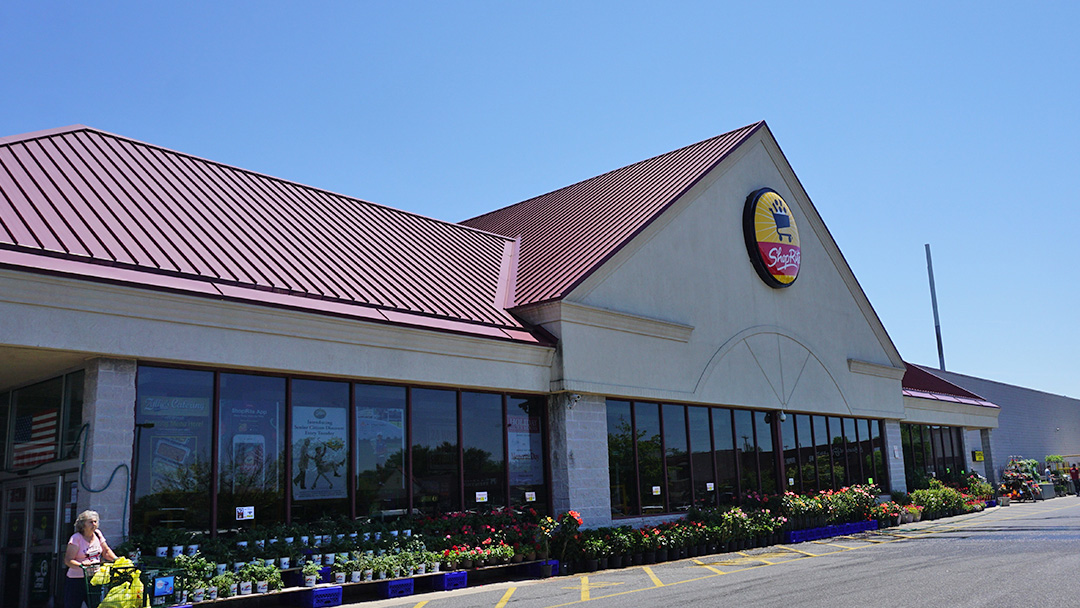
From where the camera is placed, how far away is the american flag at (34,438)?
1400cm

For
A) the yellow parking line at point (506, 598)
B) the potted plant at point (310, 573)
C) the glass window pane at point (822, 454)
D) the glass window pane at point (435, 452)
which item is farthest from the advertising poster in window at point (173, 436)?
the glass window pane at point (822, 454)

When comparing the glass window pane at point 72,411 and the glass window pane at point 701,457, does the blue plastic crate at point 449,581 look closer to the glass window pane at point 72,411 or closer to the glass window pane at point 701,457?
the glass window pane at point 72,411

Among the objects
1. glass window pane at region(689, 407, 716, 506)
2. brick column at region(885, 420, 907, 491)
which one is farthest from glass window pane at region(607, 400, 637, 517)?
brick column at region(885, 420, 907, 491)

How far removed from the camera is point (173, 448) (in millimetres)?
13828

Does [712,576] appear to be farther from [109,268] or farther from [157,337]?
[109,268]

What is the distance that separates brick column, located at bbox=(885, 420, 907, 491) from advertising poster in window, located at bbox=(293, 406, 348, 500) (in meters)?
24.7

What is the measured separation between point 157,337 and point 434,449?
618 cm

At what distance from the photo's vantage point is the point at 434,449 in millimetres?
17734

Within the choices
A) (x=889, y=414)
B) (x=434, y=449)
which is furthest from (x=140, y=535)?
(x=889, y=414)

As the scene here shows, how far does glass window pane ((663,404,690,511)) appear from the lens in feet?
74.2

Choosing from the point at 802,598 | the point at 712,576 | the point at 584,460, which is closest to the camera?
the point at 802,598

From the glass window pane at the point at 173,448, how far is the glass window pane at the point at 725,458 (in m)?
14.7

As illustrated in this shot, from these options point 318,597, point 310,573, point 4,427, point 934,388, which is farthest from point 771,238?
point 4,427

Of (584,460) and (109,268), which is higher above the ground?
(109,268)
